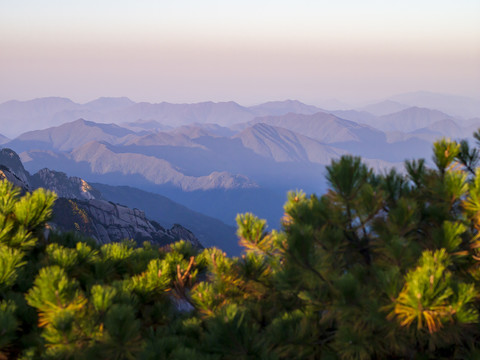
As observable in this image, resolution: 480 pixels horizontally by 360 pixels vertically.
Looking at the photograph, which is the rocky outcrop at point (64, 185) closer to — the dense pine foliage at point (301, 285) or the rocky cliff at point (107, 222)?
the rocky cliff at point (107, 222)

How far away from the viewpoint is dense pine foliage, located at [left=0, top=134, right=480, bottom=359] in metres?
3.73

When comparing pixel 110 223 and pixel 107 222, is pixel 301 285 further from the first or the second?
pixel 107 222

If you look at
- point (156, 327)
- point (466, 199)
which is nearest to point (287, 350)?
point (156, 327)

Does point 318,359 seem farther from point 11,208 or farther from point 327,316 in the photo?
point 11,208

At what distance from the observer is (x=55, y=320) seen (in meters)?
3.64

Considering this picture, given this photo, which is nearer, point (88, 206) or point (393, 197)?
point (393, 197)

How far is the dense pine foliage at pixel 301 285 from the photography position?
373cm

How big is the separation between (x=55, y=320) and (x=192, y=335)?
5.46ft

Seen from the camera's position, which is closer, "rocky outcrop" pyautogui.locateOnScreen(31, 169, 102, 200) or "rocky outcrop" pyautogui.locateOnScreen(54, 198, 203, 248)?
"rocky outcrop" pyautogui.locateOnScreen(54, 198, 203, 248)

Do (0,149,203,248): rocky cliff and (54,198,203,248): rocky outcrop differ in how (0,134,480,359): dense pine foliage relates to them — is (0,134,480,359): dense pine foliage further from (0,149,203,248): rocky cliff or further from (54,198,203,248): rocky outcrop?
(54,198,203,248): rocky outcrop

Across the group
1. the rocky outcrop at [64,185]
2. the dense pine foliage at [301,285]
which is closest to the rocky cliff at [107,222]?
the dense pine foliage at [301,285]

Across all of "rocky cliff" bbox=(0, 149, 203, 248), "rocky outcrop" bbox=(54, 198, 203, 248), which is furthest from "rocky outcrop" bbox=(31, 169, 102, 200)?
"rocky outcrop" bbox=(54, 198, 203, 248)

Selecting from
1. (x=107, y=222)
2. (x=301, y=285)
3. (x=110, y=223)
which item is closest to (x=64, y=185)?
(x=107, y=222)

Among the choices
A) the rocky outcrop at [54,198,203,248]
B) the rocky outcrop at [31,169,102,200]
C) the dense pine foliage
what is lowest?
the rocky outcrop at [31,169,102,200]
